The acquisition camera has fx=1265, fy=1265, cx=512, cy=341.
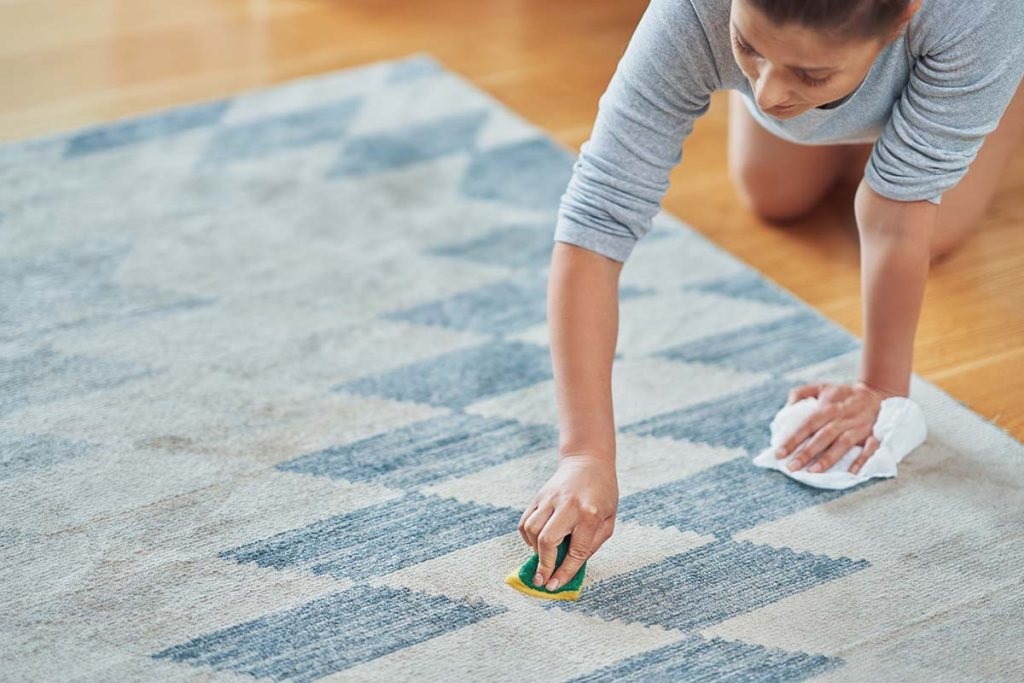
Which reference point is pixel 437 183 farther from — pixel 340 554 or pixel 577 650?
pixel 577 650

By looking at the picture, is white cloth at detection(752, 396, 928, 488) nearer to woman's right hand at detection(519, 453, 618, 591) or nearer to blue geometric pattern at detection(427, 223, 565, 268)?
woman's right hand at detection(519, 453, 618, 591)

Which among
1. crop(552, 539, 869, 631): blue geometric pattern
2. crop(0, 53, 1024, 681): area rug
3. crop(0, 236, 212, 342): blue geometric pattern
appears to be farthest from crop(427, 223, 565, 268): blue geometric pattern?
crop(552, 539, 869, 631): blue geometric pattern

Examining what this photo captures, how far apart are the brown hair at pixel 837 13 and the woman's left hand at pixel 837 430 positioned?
42cm

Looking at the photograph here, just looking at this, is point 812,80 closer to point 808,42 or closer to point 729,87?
point 808,42

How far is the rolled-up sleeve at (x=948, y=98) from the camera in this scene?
1.03m

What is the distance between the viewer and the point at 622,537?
43.2 inches

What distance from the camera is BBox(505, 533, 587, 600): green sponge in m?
1.01

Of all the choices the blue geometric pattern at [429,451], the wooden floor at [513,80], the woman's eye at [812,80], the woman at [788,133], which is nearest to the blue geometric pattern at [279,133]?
the wooden floor at [513,80]

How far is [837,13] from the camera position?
854 millimetres

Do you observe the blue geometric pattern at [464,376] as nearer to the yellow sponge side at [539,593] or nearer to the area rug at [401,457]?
Answer: the area rug at [401,457]

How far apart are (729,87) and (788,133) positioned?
0.15m

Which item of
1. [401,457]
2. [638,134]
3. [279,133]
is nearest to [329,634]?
[401,457]

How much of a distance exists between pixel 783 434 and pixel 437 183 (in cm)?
67

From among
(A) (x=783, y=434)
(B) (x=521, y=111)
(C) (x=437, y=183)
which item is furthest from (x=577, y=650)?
(B) (x=521, y=111)
